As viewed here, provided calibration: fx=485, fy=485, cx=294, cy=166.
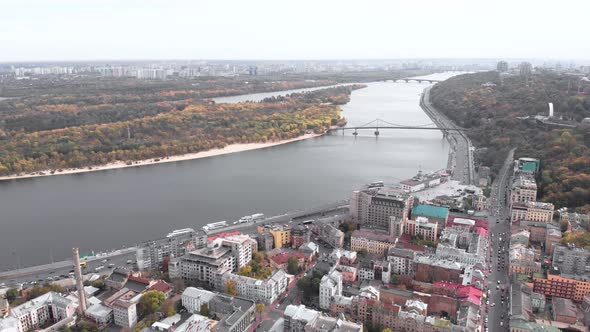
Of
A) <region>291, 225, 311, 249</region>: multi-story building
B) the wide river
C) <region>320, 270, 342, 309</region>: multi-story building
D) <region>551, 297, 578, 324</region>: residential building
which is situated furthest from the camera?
the wide river

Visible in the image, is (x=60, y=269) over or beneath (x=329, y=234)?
beneath

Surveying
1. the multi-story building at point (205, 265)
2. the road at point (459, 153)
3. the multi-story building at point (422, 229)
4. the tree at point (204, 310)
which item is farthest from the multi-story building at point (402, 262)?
the road at point (459, 153)

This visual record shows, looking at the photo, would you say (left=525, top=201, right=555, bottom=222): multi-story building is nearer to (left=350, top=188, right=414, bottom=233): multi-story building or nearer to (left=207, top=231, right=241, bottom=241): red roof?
(left=350, top=188, right=414, bottom=233): multi-story building

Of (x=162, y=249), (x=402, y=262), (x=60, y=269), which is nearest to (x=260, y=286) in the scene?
(x=162, y=249)

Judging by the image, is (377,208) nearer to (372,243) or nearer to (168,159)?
(372,243)

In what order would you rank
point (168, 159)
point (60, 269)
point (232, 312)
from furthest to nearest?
point (168, 159), point (60, 269), point (232, 312)

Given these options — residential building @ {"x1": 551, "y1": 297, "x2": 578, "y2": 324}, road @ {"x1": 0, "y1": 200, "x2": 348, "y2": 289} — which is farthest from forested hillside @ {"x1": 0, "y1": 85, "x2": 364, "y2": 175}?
residential building @ {"x1": 551, "y1": 297, "x2": 578, "y2": 324}
